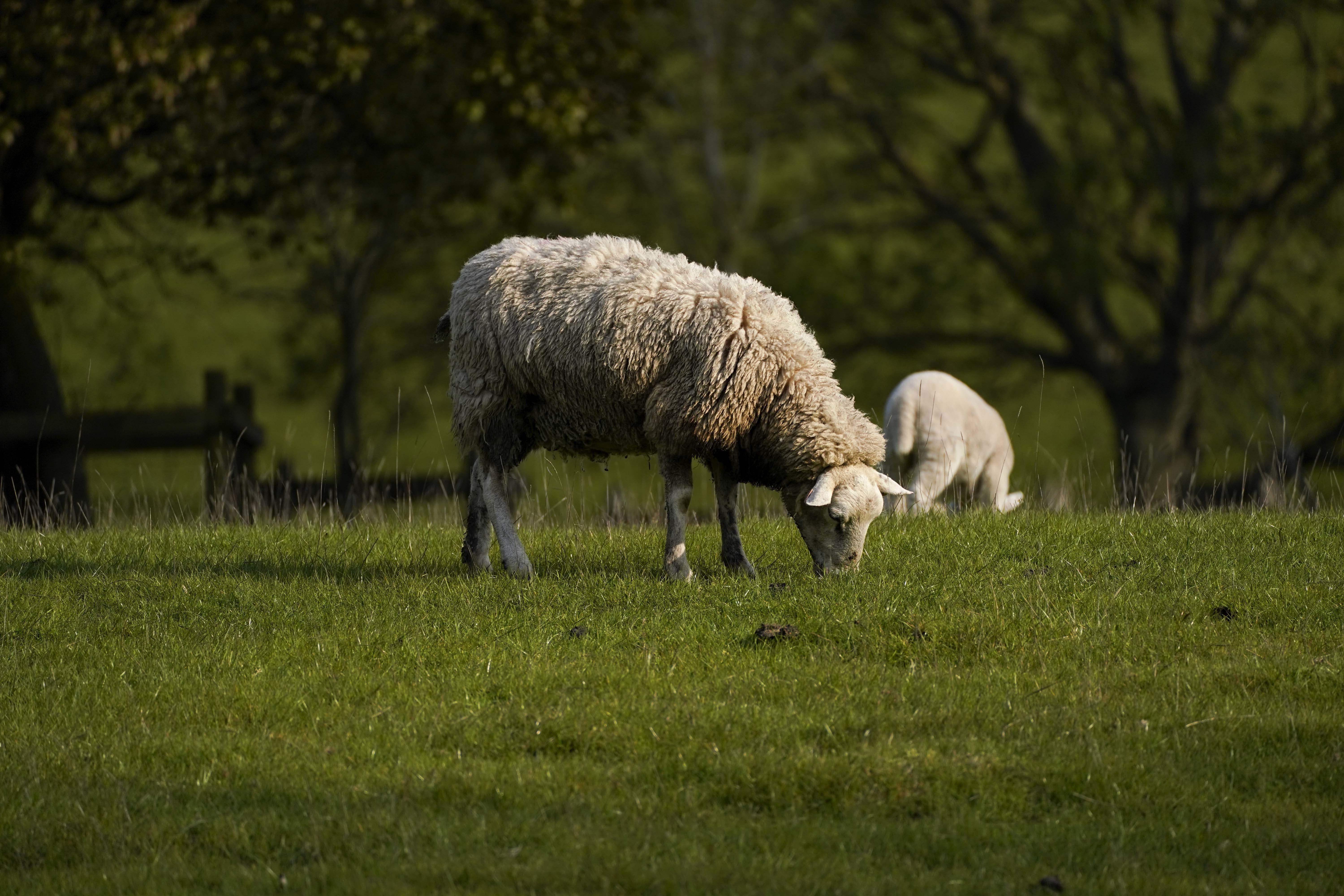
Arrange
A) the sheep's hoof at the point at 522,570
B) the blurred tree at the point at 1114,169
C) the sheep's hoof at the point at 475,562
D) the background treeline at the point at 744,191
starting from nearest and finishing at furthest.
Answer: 1. the sheep's hoof at the point at 522,570
2. the sheep's hoof at the point at 475,562
3. the background treeline at the point at 744,191
4. the blurred tree at the point at 1114,169

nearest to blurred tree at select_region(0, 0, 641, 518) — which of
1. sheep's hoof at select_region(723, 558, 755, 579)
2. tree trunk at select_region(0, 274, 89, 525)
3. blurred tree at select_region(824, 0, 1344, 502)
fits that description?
tree trunk at select_region(0, 274, 89, 525)

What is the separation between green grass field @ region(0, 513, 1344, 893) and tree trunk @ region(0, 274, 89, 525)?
6654 millimetres

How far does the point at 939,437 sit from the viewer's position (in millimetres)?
10688

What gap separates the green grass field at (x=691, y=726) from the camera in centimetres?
459

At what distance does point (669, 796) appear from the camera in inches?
198

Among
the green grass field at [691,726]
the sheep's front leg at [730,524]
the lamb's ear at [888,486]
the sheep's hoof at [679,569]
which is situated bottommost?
the green grass field at [691,726]

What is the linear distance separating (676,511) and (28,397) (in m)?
9.86

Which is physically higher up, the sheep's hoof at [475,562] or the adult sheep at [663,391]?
the adult sheep at [663,391]

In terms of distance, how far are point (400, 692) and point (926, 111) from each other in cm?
1841

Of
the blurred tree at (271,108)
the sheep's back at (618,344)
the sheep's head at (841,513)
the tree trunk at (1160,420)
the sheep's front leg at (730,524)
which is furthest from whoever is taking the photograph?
the tree trunk at (1160,420)

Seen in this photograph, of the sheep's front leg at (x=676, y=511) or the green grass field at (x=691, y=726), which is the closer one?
the green grass field at (x=691, y=726)

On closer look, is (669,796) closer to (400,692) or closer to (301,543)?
(400,692)

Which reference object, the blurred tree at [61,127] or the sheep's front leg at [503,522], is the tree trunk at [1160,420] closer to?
the blurred tree at [61,127]

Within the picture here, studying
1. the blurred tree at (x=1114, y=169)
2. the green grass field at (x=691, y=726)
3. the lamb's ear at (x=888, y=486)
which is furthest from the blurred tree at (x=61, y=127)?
the blurred tree at (x=1114, y=169)
